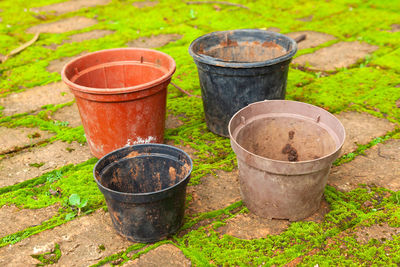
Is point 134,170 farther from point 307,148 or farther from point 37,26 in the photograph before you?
point 37,26

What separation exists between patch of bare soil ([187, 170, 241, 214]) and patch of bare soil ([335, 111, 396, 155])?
1.10 metres

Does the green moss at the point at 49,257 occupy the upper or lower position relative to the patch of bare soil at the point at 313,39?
lower

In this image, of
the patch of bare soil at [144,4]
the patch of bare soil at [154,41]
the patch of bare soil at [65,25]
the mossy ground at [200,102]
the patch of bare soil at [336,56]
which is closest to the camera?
the mossy ground at [200,102]

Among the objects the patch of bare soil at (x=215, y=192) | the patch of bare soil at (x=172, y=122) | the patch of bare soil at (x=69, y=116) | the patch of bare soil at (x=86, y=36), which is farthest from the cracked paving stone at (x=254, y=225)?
the patch of bare soil at (x=86, y=36)

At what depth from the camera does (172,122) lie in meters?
4.12

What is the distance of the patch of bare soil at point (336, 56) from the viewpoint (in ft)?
A: 16.8

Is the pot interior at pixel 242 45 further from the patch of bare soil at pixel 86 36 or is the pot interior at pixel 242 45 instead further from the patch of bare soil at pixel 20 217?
the patch of bare soil at pixel 86 36

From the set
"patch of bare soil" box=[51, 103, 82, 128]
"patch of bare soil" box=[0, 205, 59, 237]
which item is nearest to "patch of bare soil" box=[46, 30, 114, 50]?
"patch of bare soil" box=[51, 103, 82, 128]

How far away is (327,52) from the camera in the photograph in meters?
5.46

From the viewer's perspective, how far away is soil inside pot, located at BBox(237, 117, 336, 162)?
3.05 metres

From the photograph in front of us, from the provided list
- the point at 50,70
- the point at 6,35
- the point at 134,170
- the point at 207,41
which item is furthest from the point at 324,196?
the point at 6,35

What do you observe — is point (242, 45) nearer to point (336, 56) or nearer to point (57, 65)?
point (336, 56)

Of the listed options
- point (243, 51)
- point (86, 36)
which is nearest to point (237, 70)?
point (243, 51)

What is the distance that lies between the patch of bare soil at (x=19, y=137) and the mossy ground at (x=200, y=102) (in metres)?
0.10
